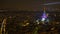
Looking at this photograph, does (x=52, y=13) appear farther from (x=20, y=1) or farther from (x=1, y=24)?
(x=1, y=24)

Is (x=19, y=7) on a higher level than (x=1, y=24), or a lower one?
higher

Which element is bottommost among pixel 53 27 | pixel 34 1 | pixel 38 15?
pixel 53 27

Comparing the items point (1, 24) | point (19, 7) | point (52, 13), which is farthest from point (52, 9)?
point (1, 24)

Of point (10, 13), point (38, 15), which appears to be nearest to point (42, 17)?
point (38, 15)

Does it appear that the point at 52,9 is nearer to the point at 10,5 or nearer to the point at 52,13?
the point at 52,13

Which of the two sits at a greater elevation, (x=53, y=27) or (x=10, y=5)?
(x=10, y=5)

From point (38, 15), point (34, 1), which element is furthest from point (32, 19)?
point (34, 1)

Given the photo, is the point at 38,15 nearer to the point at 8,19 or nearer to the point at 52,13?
the point at 52,13
